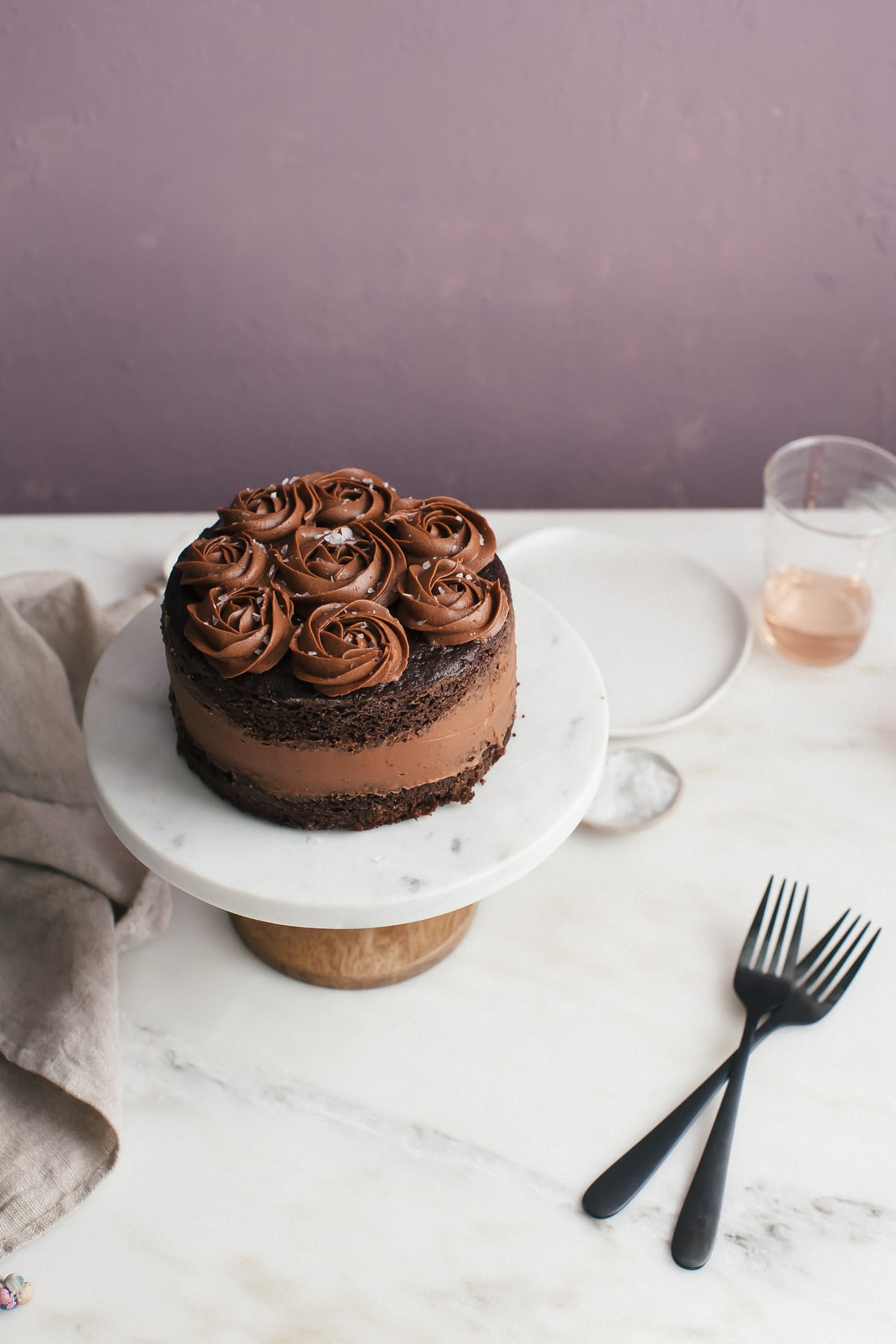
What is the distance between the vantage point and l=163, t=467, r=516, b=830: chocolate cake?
0.90 metres

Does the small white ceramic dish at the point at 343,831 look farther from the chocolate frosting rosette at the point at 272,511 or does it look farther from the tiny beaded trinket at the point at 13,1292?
the tiny beaded trinket at the point at 13,1292

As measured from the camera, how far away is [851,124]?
1.61m

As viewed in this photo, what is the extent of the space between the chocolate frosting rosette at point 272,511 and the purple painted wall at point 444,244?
766mm

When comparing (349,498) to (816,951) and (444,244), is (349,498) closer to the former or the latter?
(816,951)

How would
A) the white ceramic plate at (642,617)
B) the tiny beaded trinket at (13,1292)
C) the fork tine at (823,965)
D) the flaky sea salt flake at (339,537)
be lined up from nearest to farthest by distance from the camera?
the tiny beaded trinket at (13,1292) → the flaky sea salt flake at (339,537) → the fork tine at (823,965) → the white ceramic plate at (642,617)

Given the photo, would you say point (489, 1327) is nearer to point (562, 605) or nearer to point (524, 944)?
point (524, 944)

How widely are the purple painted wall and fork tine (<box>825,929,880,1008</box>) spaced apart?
1.07 metres

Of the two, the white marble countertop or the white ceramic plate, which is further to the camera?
the white ceramic plate

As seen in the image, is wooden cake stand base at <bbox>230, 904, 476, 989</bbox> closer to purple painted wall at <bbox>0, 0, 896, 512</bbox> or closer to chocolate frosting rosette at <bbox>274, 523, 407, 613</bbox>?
chocolate frosting rosette at <bbox>274, 523, 407, 613</bbox>

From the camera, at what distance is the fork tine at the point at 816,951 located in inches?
43.6

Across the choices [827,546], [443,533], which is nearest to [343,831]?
[443,533]

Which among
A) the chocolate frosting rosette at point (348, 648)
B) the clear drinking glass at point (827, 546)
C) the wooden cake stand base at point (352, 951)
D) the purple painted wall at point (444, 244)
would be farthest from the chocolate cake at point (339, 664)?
the purple painted wall at point (444, 244)

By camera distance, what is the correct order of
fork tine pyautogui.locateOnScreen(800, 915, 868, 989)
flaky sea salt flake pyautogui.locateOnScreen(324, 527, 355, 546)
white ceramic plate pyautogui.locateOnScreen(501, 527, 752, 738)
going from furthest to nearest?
white ceramic plate pyautogui.locateOnScreen(501, 527, 752, 738) → fork tine pyautogui.locateOnScreen(800, 915, 868, 989) → flaky sea salt flake pyautogui.locateOnScreen(324, 527, 355, 546)

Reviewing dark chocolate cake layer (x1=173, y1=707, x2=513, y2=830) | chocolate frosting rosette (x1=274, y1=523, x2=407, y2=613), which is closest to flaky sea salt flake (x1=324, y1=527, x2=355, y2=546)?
chocolate frosting rosette (x1=274, y1=523, x2=407, y2=613)
